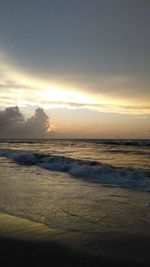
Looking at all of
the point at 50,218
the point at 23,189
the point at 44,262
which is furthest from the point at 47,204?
the point at 44,262

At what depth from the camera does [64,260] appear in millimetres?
4969

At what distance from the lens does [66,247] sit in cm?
552

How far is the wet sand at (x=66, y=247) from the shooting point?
4.90 metres

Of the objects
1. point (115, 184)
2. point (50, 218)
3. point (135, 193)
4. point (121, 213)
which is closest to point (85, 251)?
point (50, 218)

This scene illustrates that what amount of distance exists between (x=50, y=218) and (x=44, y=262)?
2623 millimetres

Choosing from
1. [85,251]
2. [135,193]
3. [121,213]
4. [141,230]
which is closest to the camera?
[85,251]

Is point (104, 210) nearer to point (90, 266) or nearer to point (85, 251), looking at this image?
point (85, 251)

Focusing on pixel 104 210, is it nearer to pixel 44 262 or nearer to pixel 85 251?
pixel 85 251

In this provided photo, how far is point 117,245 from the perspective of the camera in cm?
567

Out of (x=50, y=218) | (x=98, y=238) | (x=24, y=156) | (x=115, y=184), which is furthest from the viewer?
(x=24, y=156)

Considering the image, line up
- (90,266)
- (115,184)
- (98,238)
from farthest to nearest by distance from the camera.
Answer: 1. (115,184)
2. (98,238)
3. (90,266)

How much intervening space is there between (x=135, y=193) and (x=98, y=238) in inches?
216

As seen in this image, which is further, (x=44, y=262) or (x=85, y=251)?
(x=85, y=251)

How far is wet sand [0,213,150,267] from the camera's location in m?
4.90
